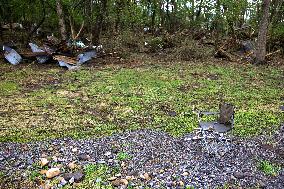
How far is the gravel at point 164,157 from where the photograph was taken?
5.07m

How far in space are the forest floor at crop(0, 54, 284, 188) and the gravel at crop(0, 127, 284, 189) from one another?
0.02 m

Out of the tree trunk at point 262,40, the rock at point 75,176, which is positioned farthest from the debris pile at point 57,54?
the rock at point 75,176

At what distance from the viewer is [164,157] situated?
5.69 metres

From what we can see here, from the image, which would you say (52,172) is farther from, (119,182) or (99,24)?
(99,24)

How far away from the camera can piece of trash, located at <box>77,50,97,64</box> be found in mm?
13523

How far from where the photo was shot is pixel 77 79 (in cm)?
1107

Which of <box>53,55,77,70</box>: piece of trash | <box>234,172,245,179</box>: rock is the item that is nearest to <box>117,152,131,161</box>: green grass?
<box>234,172,245,179</box>: rock

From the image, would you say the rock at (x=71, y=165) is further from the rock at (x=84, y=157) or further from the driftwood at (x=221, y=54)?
the driftwood at (x=221, y=54)

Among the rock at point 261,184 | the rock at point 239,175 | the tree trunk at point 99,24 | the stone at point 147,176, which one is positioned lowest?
the rock at point 261,184

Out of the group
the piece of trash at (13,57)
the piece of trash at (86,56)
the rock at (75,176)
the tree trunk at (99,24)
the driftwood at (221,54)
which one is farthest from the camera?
the tree trunk at (99,24)

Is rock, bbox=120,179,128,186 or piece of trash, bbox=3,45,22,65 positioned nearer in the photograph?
rock, bbox=120,179,128,186

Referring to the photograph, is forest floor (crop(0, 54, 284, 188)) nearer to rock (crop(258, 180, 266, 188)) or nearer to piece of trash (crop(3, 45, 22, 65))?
rock (crop(258, 180, 266, 188))

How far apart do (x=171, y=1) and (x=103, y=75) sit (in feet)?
40.5

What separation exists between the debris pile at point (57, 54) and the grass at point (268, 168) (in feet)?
28.2
